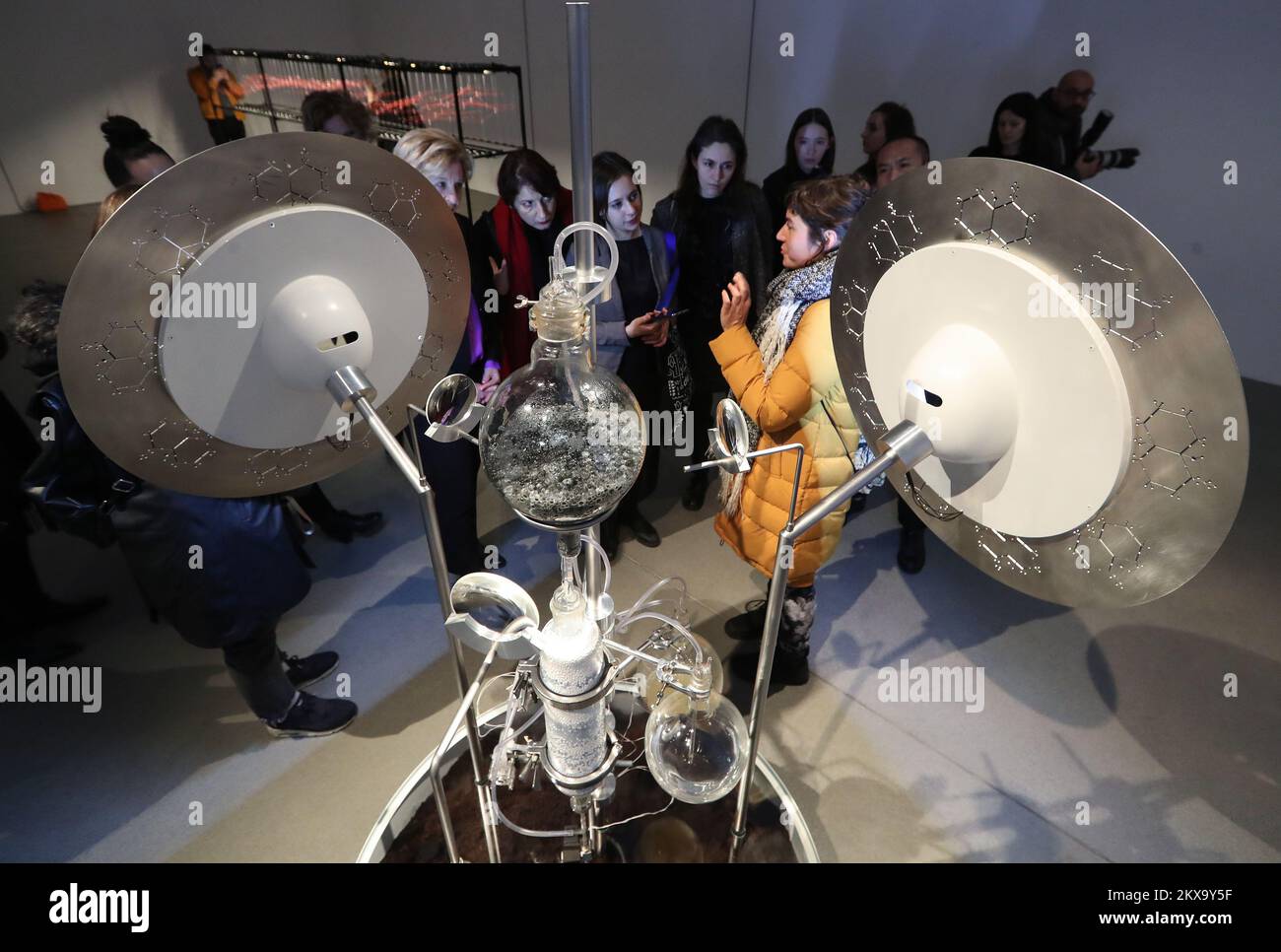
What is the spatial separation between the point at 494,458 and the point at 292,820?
54.8 inches

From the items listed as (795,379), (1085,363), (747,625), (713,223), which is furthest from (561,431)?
(713,223)

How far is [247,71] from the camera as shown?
5.18m

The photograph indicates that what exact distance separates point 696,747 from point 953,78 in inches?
141

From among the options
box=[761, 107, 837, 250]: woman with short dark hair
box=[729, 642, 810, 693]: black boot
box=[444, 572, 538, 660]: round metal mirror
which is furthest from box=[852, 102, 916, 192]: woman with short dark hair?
box=[444, 572, 538, 660]: round metal mirror

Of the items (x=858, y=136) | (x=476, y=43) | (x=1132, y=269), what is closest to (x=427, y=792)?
(x=1132, y=269)

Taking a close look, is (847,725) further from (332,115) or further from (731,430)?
(332,115)

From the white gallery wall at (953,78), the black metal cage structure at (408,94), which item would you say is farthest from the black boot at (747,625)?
the black metal cage structure at (408,94)

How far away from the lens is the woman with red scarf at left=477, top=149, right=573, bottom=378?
6.40 ft

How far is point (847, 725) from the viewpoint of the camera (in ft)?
5.98

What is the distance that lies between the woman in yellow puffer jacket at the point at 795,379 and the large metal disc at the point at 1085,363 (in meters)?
0.56

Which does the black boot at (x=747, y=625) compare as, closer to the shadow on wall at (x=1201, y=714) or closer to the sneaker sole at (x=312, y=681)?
the shadow on wall at (x=1201, y=714)

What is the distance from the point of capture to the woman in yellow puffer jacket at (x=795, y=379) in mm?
1367

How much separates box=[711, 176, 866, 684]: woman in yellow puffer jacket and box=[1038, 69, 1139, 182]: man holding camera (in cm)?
188

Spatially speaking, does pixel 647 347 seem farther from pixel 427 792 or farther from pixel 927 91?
pixel 927 91
